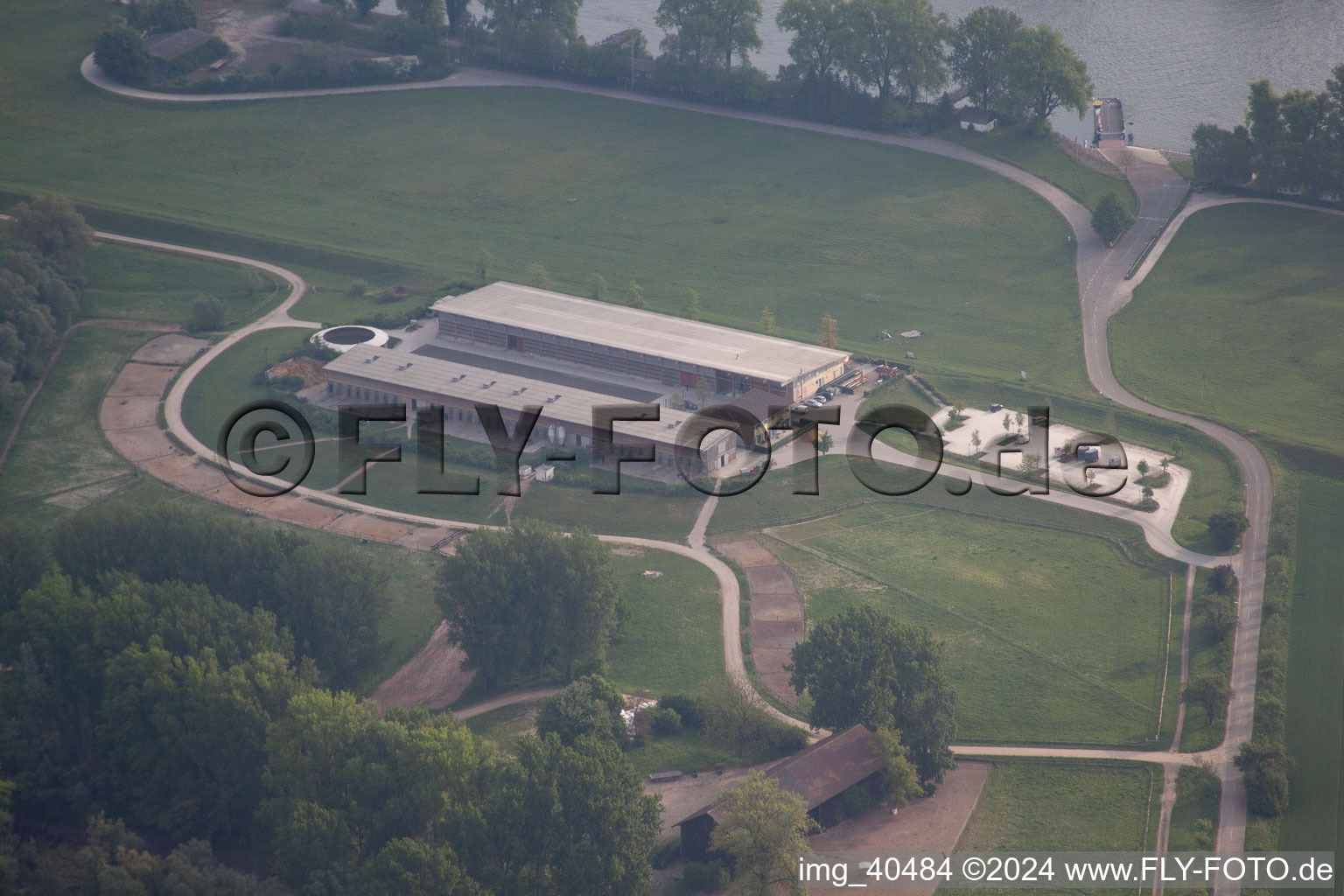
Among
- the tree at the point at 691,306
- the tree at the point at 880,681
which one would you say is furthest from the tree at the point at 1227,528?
the tree at the point at 691,306

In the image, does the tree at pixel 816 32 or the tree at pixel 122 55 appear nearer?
the tree at pixel 816 32

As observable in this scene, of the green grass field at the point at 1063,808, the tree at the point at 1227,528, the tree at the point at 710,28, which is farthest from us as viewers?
the tree at the point at 710,28

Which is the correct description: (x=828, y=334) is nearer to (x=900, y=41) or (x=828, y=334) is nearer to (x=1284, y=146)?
(x=900, y=41)

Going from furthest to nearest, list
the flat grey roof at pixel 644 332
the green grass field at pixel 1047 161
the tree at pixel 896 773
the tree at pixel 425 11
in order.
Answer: the tree at pixel 425 11
the green grass field at pixel 1047 161
the flat grey roof at pixel 644 332
the tree at pixel 896 773

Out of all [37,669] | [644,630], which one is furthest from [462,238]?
[37,669]

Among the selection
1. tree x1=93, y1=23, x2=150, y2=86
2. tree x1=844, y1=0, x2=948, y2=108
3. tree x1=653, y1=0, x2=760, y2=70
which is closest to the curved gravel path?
tree x1=93, y1=23, x2=150, y2=86

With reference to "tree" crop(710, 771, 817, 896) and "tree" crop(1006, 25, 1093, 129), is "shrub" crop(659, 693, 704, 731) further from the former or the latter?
"tree" crop(1006, 25, 1093, 129)

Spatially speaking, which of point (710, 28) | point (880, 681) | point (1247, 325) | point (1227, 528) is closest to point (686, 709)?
point (880, 681)

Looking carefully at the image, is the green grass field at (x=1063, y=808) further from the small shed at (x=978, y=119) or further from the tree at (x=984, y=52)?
the tree at (x=984, y=52)
